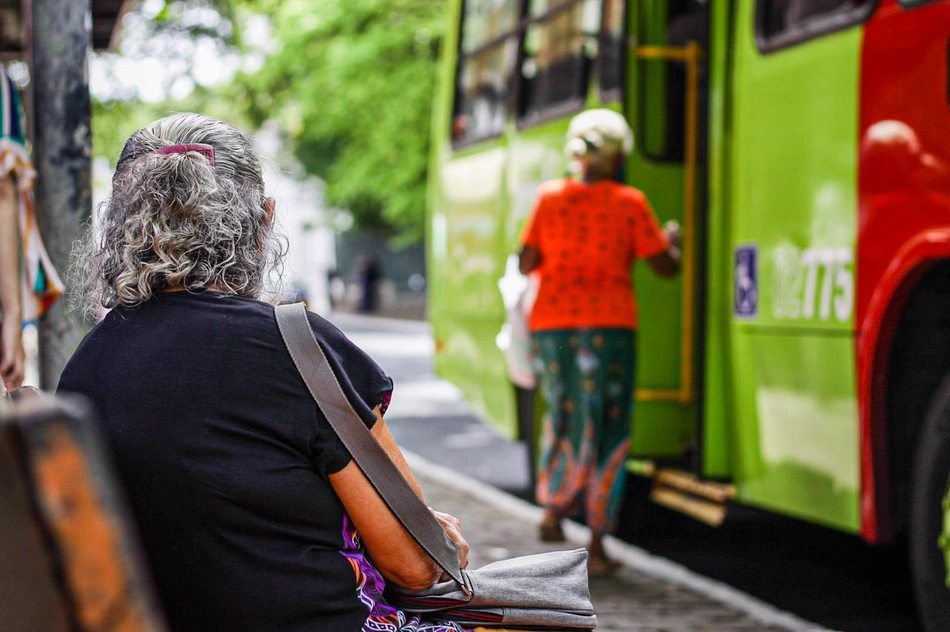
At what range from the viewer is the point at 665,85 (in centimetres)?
621

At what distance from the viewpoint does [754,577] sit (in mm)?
5805

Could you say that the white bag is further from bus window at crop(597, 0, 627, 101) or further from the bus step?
bus window at crop(597, 0, 627, 101)

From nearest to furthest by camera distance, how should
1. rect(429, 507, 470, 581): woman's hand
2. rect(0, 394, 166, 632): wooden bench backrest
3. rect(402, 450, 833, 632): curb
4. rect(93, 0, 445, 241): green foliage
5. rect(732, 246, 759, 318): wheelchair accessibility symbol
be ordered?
rect(0, 394, 166, 632): wooden bench backrest, rect(429, 507, 470, 581): woman's hand, rect(402, 450, 833, 632): curb, rect(732, 246, 759, 318): wheelchair accessibility symbol, rect(93, 0, 445, 241): green foliage

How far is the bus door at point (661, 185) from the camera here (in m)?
6.13

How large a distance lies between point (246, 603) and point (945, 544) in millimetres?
2515

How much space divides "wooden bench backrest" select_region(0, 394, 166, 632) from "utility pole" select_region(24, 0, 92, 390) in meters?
2.79

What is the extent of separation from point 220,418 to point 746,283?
11.1ft

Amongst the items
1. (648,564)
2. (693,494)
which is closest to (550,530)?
(648,564)

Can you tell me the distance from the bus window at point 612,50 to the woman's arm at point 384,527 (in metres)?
4.15

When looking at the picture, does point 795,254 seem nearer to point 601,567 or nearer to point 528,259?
point 528,259

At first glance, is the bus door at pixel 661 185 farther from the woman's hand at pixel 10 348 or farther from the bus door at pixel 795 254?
the woman's hand at pixel 10 348

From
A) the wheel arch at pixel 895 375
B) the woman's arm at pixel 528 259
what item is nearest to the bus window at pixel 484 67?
the woman's arm at pixel 528 259

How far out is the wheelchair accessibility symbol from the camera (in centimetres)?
512

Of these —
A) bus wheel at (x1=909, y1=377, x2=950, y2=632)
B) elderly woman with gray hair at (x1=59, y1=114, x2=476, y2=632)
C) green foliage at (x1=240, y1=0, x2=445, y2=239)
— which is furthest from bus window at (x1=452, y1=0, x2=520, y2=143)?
green foliage at (x1=240, y1=0, x2=445, y2=239)
